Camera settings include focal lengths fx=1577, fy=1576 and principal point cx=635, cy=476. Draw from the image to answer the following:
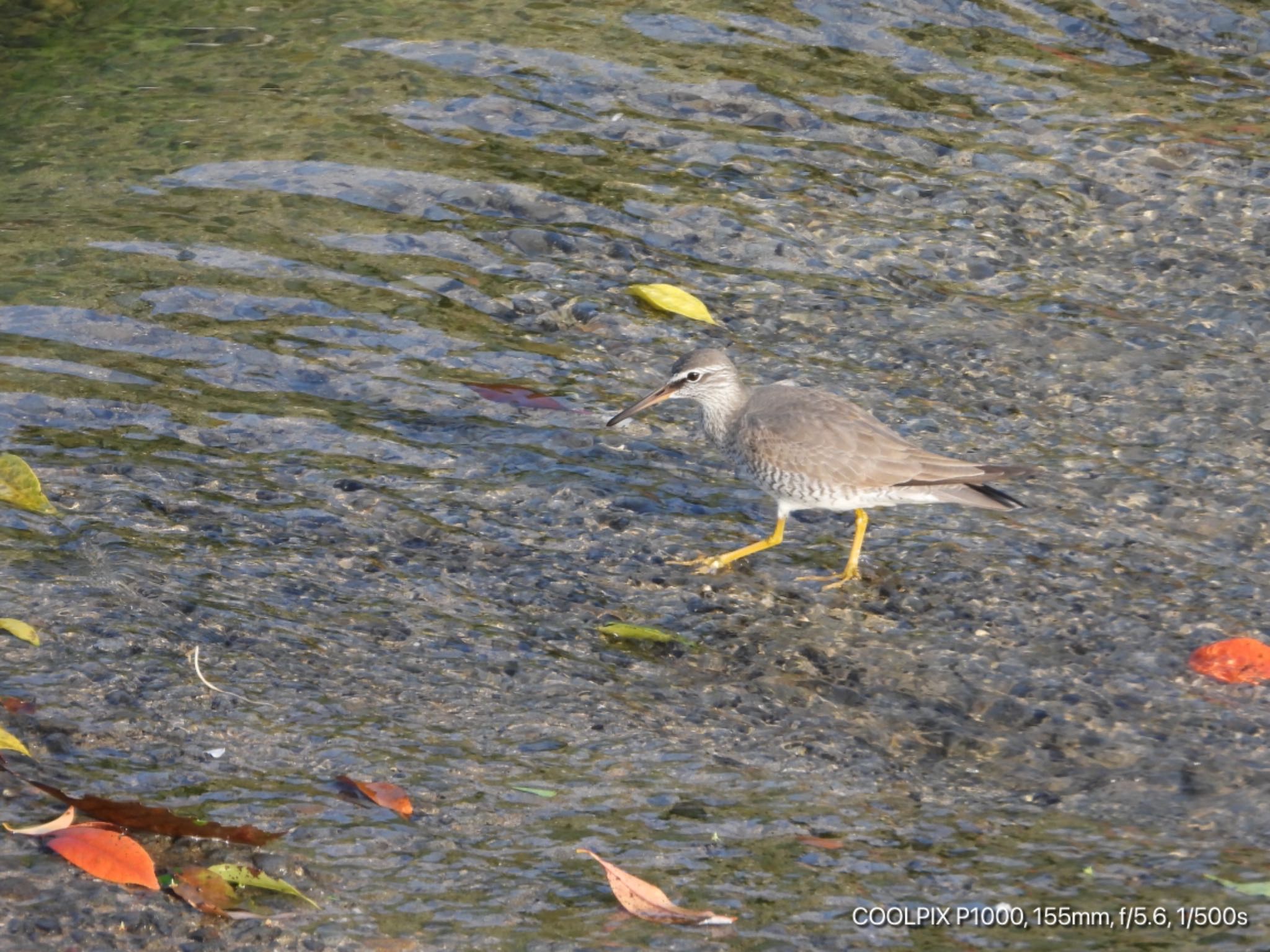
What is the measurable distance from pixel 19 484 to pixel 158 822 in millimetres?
1839

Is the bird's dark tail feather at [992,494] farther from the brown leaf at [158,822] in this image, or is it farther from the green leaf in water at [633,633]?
the brown leaf at [158,822]

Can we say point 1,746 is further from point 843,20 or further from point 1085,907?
point 843,20

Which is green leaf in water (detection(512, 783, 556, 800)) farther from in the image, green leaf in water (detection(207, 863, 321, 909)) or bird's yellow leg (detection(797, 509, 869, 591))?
bird's yellow leg (detection(797, 509, 869, 591))

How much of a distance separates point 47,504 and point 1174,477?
4815mm

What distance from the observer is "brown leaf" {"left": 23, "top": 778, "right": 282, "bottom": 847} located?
4.49 metres

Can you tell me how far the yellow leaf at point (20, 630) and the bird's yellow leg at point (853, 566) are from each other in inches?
123

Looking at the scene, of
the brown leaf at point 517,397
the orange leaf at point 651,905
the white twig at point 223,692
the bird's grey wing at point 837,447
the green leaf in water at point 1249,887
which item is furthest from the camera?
the brown leaf at point 517,397

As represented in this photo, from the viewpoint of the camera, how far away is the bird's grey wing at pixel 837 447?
6.51 m

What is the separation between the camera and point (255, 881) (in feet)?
14.2

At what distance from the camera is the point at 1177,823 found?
5.04 meters

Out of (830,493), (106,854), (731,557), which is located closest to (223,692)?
(106,854)

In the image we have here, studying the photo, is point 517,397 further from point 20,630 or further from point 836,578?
point 20,630

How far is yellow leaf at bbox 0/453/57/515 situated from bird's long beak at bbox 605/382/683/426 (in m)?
2.51

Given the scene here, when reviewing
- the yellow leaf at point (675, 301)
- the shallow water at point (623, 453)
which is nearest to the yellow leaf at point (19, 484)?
the shallow water at point (623, 453)
